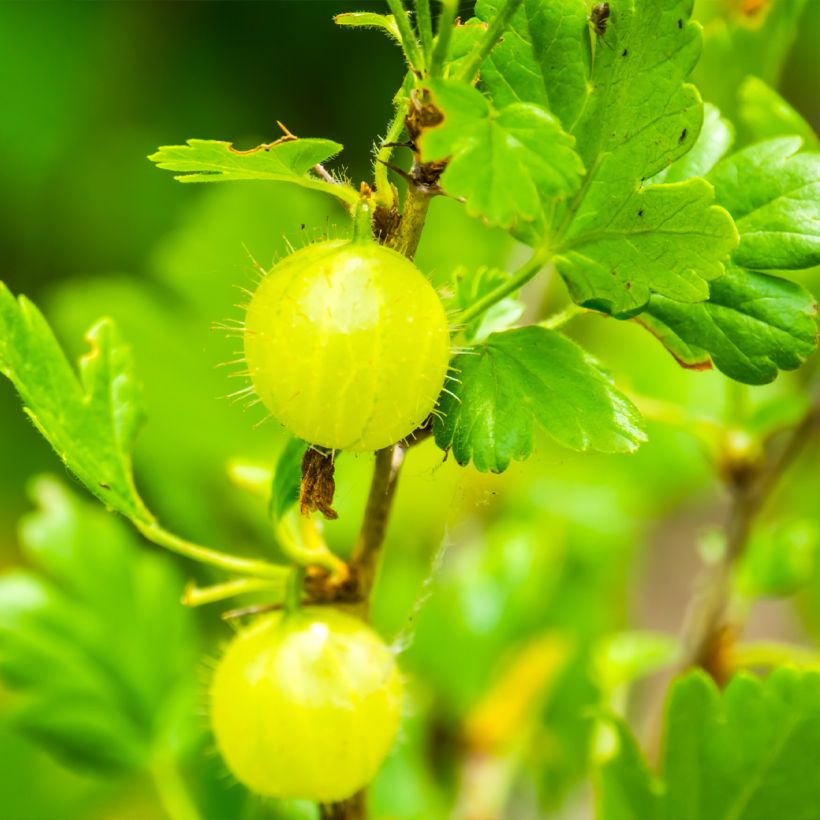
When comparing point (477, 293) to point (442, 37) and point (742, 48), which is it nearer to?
point (442, 37)

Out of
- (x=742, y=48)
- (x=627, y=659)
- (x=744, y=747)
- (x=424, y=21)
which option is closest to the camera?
(x=424, y=21)

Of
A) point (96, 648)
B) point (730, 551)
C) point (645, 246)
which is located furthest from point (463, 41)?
point (96, 648)

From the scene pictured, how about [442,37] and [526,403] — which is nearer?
[442,37]

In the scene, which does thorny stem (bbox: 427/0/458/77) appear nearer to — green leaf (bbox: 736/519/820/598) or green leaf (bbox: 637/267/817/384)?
green leaf (bbox: 637/267/817/384)

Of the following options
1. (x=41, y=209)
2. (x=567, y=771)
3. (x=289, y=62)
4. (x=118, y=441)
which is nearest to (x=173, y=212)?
(x=41, y=209)

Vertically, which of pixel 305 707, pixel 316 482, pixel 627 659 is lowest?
pixel 627 659

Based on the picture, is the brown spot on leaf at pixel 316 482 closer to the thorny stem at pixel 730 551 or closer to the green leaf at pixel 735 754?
the green leaf at pixel 735 754
